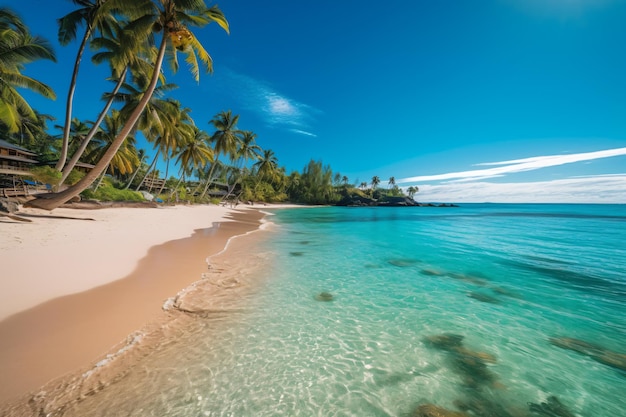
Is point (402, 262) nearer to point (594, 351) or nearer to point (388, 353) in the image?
point (594, 351)

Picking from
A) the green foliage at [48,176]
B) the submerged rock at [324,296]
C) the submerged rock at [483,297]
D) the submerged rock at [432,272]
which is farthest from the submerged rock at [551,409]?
the green foliage at [48,176]

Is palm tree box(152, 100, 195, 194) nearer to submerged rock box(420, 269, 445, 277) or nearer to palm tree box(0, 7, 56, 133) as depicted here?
palm tree box(0, 7, 56, 133)

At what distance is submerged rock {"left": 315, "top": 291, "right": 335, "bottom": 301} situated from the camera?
18.2 ft

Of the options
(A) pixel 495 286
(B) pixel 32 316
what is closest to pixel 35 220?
(B) pixel 32 316

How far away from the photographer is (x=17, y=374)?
2.67 meters

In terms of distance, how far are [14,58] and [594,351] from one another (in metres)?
23.4

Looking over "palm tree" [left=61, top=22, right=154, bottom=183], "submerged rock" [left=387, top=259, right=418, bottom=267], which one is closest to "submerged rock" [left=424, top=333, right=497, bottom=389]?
"submerged rock" [left=387, top=259, right=418, bottom=267]

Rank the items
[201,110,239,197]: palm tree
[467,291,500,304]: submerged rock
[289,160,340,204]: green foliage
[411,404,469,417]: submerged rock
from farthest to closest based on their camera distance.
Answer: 1. [289,160,340,204]: green foliage
2. [201,110,239,197]: palm tree
3. [467,291,500,304]: submerged rock
4. [411,404,469,417]: submerged rock

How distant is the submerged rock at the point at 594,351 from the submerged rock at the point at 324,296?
403cm

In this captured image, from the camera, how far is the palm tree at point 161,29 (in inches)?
400

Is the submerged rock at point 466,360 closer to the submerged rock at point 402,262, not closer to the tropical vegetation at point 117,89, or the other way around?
the submerged rock at point 402,262

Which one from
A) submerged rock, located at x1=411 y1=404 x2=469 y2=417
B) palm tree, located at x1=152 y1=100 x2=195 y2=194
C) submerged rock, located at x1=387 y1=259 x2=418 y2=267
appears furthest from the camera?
palm tree, located at x1=152 y1=100 x2=195 y2=194

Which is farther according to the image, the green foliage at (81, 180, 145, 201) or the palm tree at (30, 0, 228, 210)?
the green foliage at (81, 180, 145, 201)

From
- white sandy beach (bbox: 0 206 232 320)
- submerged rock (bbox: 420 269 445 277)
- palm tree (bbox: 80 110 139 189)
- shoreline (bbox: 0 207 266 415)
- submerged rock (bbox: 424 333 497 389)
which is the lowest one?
submerged rock (bbox: 424 333 497 389)
